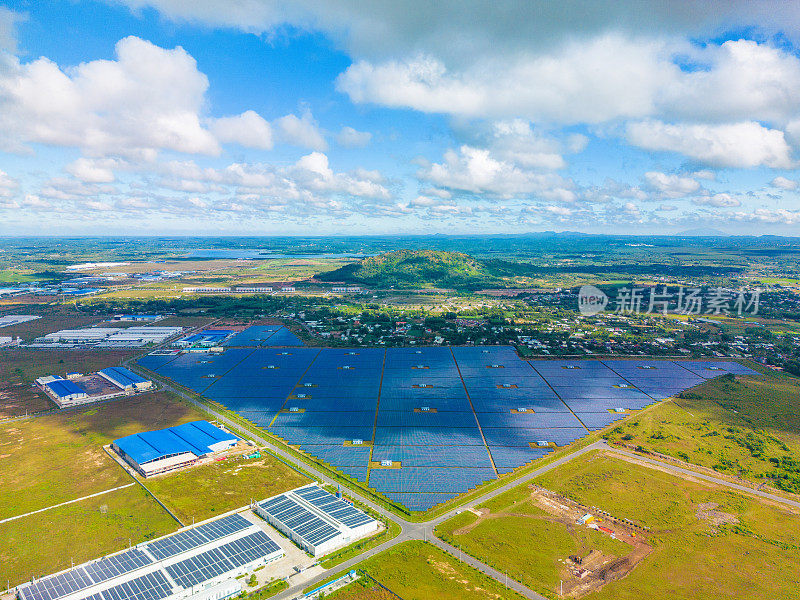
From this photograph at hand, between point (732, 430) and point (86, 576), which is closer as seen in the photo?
point (86, 576)

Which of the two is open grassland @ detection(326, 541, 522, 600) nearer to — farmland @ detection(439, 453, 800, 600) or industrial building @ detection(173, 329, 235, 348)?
farmland @ detection(439, 453, 800, 600)

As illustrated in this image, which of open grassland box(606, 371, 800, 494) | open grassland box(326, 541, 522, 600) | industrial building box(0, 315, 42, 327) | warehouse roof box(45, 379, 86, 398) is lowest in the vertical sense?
industrial building box(0, 315, 42, 327)

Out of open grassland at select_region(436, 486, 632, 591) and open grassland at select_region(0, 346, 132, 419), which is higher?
open grassland at select_region(436, 486, 632, 591)

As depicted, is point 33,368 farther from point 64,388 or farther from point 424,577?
point 424,577

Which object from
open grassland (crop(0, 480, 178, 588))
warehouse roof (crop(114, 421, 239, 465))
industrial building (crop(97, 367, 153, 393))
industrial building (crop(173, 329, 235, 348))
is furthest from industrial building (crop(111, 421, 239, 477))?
industrial building (crop(173, 329, 235, 348))

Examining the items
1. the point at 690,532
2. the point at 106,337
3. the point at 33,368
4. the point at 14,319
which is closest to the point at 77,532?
the point at 690,532
